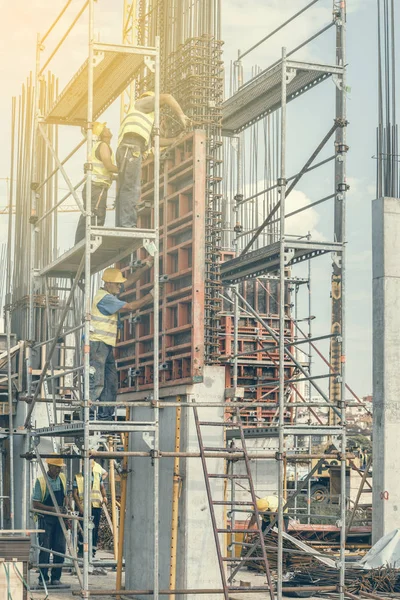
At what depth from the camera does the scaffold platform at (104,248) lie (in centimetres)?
1286

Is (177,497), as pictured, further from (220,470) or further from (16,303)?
(16,303)

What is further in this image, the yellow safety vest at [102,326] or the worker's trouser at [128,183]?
the yellow safety vest at [102,326]

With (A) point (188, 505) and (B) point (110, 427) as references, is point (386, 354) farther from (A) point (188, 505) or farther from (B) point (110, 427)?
(B) point (110, 427)

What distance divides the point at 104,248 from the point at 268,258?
2.25 m

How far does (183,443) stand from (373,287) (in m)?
7.62

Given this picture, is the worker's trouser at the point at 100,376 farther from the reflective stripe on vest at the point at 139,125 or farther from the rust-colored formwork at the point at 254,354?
the rust-colored formwork at the point at 254,354

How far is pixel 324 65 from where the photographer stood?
13555 mm

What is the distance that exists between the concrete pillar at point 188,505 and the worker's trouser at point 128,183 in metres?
2.31

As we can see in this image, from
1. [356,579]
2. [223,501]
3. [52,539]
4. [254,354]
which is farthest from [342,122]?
[254,354]

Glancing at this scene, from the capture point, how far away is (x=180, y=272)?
14547 mm

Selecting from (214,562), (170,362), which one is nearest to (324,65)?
(170,362)

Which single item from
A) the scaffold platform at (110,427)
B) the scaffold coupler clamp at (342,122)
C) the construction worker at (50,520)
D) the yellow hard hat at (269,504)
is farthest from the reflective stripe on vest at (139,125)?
the yellow hard hat at (269,504)

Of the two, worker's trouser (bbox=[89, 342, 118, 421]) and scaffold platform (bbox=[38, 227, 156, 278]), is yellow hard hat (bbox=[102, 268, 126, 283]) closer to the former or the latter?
scaffold platform (bbox=[38, 227, 156, 278])

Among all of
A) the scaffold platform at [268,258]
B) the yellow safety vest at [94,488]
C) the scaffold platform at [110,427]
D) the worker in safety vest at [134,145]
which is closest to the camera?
the scaffold platform at [110,427]
